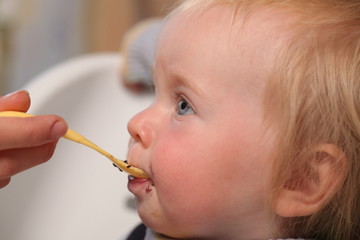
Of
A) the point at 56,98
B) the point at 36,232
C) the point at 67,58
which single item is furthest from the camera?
the point at 67,58

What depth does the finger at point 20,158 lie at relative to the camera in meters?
0.50

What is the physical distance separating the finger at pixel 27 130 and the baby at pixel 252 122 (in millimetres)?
108

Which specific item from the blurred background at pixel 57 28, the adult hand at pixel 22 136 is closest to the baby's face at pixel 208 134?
the adult hand at pixel 22 136

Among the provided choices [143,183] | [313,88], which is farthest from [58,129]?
[313,88]

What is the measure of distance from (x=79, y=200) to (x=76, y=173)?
0.05m

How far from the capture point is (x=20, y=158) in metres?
0.51

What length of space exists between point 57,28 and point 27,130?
3.67ft

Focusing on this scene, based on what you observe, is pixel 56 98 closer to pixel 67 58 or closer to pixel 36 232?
pixel 36 232

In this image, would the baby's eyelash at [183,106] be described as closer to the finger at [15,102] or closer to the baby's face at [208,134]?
the baby's face at [208,134]

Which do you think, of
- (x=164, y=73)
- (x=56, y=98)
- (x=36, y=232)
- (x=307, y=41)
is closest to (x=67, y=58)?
(x=56, y=98)

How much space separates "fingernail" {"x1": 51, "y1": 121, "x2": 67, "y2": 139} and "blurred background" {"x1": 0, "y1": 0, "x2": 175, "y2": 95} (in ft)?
3.45

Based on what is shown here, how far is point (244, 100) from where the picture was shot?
0.52 meters

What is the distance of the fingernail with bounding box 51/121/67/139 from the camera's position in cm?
48

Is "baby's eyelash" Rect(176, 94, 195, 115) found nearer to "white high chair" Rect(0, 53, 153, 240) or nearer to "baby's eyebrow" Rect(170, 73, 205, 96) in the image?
"baby's eyebrow" Rect(170, 73, 205, 96)
